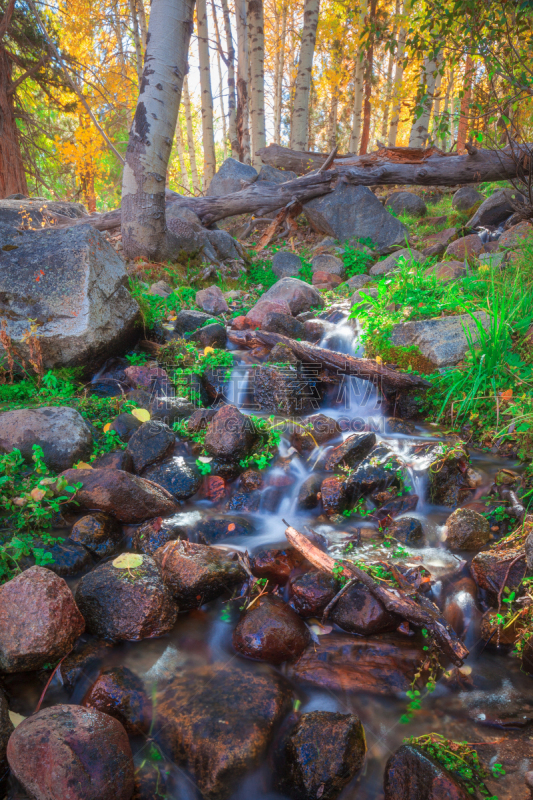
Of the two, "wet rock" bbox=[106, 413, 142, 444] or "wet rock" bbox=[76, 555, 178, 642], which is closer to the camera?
"wet rock" bbox=[76, 555, 178, 642]

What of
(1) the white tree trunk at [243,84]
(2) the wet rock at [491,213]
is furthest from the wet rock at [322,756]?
(1) the white tree trunk at [243,84]

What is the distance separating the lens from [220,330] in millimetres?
5449

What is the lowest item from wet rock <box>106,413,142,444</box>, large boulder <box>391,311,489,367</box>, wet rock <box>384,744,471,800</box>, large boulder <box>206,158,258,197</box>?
wet rock <box>384,744,471,800</box>

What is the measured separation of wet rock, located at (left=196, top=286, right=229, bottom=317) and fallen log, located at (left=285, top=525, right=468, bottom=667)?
439 centimetres

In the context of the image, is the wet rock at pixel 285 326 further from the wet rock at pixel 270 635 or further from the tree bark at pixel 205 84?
the tree bark at pixel 205 84

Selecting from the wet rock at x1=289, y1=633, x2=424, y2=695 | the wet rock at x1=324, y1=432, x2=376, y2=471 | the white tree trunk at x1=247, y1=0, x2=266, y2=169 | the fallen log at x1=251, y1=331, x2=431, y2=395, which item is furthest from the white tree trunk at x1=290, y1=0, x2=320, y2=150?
the wet rock at x1=289, y1=633, x2=424, y2=695

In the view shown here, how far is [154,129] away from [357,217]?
4390 millimetres

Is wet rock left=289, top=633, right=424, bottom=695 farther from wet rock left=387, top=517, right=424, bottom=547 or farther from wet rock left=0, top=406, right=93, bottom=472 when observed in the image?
wet rock left=0, top=406, right=93, bottom=472

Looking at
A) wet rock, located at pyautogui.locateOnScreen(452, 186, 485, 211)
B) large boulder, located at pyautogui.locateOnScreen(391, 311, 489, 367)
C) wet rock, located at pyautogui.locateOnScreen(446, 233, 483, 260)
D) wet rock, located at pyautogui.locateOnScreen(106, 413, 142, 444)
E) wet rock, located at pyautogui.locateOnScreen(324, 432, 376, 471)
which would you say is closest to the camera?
wet rock, located at pyautogui.locateOnScreen(324, 432, 376, 471)

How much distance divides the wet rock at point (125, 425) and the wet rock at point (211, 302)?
275 cm

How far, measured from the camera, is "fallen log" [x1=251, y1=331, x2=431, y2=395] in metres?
4.24

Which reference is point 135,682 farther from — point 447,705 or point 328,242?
point 328,242

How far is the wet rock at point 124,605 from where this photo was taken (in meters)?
2.40

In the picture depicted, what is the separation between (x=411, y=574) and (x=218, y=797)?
1.50 m
